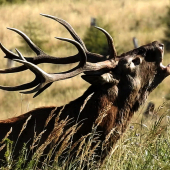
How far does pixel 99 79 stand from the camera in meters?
5.99

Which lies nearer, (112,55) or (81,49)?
(81,49)

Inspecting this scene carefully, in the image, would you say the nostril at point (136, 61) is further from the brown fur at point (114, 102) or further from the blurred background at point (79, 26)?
the blurred background at point (79, 26)

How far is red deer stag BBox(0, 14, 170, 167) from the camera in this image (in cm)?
592

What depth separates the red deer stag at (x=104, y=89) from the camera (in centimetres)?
592

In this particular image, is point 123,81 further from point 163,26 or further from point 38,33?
point 163,26

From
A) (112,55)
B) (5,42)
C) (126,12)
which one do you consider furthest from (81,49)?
(126,12)

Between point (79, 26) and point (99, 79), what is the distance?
28.3 m

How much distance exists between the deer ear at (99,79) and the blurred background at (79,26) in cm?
1336

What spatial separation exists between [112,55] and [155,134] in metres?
1.04

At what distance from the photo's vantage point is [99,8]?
130 feet

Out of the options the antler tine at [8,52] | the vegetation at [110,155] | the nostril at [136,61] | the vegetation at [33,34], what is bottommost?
the vegetation at [33,34]

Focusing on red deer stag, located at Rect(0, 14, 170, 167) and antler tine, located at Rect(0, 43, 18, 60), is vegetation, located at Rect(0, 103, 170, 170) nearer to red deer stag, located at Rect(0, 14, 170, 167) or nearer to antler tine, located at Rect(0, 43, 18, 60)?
red deer stag, located at Rect(0, 14, 170, 167)

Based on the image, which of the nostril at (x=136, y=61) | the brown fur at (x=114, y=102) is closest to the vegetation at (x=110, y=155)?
the brown fur at (x=114, y=102)

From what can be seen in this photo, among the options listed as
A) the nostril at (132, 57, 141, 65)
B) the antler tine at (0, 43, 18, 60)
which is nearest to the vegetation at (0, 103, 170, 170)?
the nostril at (132, 57, 141, 65)
